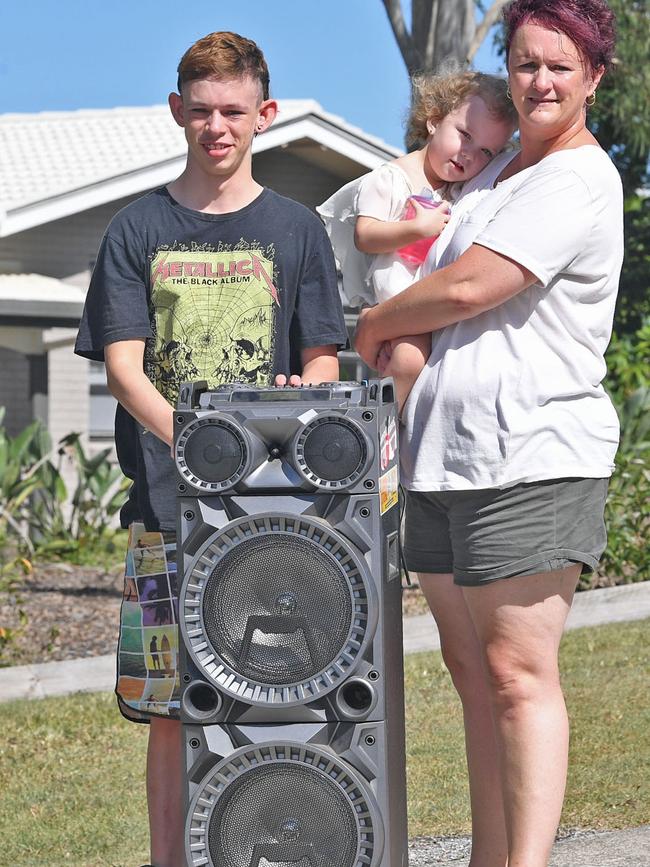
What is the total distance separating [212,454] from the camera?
8.90ft

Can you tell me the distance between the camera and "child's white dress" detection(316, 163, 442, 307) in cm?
333

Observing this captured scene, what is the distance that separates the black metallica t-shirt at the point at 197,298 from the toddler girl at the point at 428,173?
0.58 ft

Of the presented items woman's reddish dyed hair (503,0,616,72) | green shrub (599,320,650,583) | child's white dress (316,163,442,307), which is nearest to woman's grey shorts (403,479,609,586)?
child's white dress (316,163,442,307)

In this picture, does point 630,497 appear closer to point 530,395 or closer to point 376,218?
point 376,218

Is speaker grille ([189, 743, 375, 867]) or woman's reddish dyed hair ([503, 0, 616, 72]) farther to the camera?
woman's reddish dyed hair ([503, 0, 616, 72])

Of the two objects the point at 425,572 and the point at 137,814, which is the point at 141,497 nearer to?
the point at 425,572

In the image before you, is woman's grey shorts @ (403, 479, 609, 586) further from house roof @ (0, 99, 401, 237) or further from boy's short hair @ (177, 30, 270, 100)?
house roof @ (0, 99, 401, 237)

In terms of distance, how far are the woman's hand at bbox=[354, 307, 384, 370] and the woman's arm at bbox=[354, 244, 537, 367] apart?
0.07 meters

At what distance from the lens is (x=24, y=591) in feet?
31.0

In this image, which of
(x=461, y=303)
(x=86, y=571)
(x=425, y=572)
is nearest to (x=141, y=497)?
(x=425, y=572)

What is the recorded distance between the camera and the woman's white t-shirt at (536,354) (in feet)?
9.28

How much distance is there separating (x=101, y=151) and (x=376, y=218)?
43.2ft

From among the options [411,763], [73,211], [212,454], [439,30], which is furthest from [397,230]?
[73,211]

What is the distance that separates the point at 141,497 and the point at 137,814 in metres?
1.99
